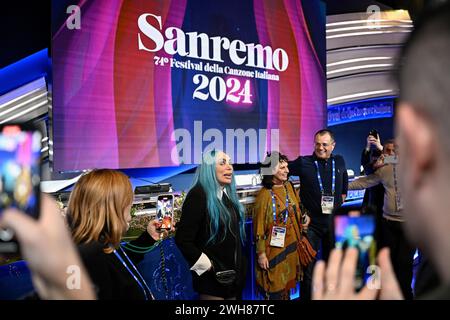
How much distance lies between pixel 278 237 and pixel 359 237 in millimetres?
1678

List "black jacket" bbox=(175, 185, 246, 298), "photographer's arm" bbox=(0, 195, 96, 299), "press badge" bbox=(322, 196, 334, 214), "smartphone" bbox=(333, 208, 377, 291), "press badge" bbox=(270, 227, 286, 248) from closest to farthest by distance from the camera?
"photographer's arm" bbox=(0, 195, 96, 299)
"smartphone" bbox=(333, 208, 377, 291)
"black jacket" bbox=(175, 185, 246, 298)
"press badge" bbox=(270, 227, 286, 248)
"press badge" bbox=(322, 196, 334, 214)

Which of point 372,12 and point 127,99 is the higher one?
point 372,12

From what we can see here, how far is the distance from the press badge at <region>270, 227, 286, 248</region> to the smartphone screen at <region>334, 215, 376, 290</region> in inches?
63.7

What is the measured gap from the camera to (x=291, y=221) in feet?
9.42

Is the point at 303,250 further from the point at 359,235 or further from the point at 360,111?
the point at 360,111

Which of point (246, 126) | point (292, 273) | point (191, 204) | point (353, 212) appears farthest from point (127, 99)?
point (353, 212)

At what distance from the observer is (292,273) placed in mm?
2896

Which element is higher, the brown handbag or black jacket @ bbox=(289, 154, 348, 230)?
black jacket @ bbox=(289, 154, 348, 230)

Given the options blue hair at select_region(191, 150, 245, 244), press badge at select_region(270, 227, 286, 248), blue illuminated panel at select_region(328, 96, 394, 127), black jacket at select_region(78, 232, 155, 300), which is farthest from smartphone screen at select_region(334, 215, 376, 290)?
blue illuminated panel at select_region(328, 96, 394, 127)

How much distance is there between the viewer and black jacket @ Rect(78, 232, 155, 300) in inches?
49.1

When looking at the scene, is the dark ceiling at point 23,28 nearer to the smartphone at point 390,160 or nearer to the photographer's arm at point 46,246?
A: the smartphone at point 390,160

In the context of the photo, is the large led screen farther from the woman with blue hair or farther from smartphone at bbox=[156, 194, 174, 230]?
the woman with blue hair
